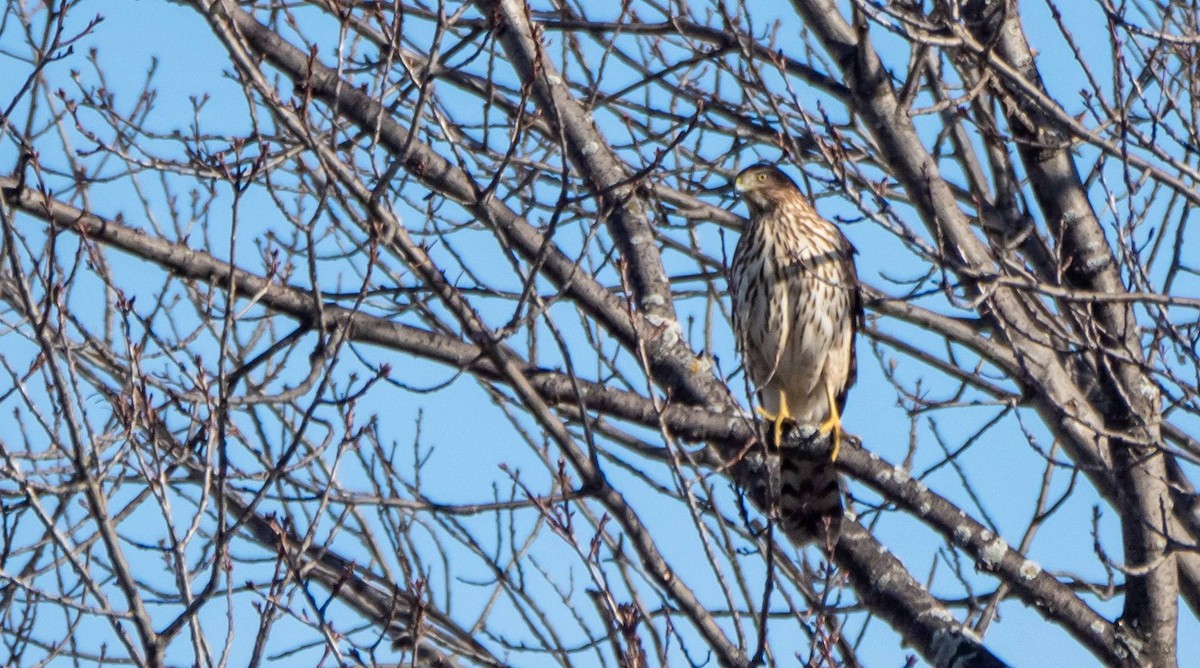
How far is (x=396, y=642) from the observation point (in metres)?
3.62

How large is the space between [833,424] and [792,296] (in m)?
0.49

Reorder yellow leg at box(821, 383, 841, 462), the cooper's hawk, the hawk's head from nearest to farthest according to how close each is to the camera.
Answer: yellow leg at box(821, 383, 841, 462), the cooper's hawk, the hawk's head

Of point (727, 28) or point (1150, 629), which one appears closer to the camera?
point (1150, 629)

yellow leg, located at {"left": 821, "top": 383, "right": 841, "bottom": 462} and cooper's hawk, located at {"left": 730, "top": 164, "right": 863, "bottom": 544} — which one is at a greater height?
cooper's hawk, located at {"left": 730, "top": 164, "right": 863, "bottom": 544}

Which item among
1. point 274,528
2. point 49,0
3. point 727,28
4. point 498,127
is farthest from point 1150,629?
point 49,0

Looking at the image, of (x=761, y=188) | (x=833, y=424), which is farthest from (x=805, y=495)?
(x=761, y=188)

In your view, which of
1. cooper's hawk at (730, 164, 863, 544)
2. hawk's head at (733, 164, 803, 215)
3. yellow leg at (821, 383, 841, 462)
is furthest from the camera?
hawk's head at (733, 164, 803, 215)

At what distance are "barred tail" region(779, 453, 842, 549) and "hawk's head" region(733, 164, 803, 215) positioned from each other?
1040 mm

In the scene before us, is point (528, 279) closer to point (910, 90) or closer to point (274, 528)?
point (274, 528)

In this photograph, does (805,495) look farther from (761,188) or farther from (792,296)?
(761,188)

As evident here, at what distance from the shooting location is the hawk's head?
541 centimetres

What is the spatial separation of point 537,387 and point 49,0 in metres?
1.43

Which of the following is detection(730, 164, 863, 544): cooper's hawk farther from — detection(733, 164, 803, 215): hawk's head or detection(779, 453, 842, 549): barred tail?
detection(779, 453, 842, 549): barred tail

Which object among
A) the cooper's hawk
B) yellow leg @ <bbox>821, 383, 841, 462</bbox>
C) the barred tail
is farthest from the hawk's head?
the barred tail
